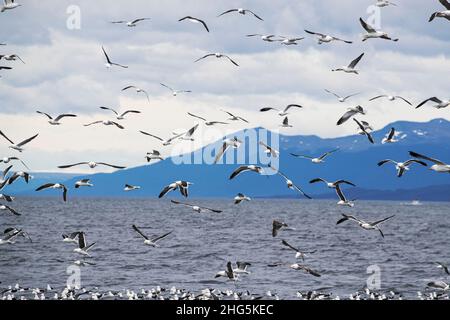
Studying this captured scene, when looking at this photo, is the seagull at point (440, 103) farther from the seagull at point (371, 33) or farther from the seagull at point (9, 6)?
the seagull at point (9, 6)

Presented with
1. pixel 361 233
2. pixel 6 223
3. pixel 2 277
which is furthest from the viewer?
pixel 6 223

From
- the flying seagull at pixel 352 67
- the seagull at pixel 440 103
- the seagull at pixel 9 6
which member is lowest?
the seagull at pixel 440 103

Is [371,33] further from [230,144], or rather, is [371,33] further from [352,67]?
[230,144]

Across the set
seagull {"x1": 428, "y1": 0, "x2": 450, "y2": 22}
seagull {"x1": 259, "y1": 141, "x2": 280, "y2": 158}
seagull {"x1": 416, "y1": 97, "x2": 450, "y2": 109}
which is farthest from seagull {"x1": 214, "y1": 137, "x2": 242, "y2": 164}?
seagull {"x1": 428, "y1": 0, "x2": 450, "y2": 22}

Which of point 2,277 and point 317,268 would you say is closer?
point 2,277

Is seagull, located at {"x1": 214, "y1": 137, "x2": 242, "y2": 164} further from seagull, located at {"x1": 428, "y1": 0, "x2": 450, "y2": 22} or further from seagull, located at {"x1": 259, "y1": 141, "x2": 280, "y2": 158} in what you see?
seagull, located at {"x1": 428, "y1": 0, "x2": 450, "y2": 22}

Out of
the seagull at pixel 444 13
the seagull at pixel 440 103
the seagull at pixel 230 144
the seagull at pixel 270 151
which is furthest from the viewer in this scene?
the seagull at pixel 270 151

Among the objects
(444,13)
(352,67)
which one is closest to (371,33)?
(352,67)

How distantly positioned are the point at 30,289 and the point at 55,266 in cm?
1370

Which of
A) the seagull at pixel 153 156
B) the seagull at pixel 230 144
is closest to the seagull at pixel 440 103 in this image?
the seagull at pixel 230 144

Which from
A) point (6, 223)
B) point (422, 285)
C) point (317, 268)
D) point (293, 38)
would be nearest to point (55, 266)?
point (317, 268)

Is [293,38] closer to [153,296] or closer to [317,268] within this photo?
[153,296]

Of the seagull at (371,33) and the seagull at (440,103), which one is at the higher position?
the seagull at (371,33)
